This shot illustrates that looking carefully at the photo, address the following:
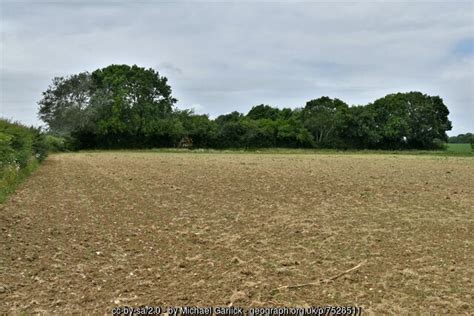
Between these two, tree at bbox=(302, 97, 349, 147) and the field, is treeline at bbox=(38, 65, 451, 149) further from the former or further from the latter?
the field

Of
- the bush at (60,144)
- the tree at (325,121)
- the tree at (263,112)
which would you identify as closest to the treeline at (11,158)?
the bush at (60,144)

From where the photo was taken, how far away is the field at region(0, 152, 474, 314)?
16.5 ft

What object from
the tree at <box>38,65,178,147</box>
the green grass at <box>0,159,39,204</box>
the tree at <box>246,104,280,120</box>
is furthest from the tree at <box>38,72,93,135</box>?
the green grass at <box>0,159,39,204</box>

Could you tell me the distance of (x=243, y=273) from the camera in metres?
5.82

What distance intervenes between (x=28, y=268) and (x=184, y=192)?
7.85 m

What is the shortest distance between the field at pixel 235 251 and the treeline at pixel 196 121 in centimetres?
4712

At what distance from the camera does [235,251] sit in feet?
22.7

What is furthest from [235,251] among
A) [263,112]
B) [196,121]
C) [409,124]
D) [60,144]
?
[263,112]

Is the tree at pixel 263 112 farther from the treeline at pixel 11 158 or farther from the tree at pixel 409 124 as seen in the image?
the treeline at pixel 11 158

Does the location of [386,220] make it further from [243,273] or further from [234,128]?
[234,128]

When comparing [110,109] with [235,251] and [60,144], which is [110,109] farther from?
[235,251]

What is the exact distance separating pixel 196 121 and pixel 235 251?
201ft

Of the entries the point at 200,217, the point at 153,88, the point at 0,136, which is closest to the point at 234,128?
the point at 153,88

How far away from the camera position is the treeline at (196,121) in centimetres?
5781
